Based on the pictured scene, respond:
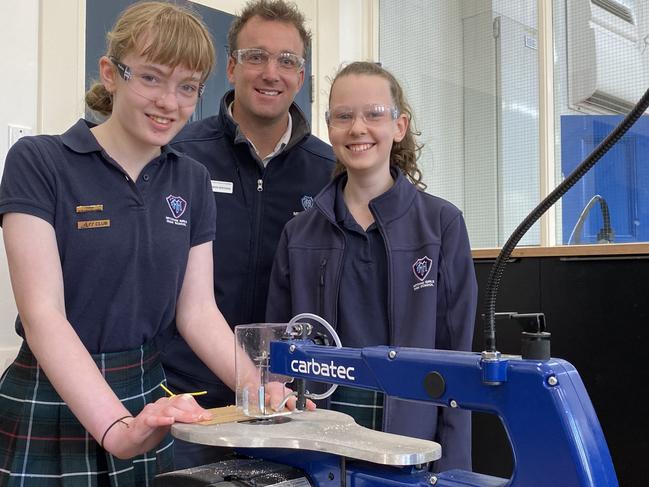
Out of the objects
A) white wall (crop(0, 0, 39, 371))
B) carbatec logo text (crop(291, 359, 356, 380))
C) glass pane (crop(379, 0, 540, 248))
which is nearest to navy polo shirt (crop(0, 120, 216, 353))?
carbatec logo text (crop(291, 359, 356, 380))

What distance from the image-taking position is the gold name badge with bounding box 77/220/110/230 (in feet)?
4.16

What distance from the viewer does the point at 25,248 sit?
1184 millimetres

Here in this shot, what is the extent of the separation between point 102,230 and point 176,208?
0.17 metres

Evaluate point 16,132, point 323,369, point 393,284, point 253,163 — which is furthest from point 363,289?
Result: point 16,132

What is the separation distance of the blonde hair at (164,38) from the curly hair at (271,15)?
23.9 inches

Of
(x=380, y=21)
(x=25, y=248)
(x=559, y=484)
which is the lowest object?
(x=559, y=484)

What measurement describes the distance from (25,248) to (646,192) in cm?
296

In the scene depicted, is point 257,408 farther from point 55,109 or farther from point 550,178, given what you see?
point 550,178

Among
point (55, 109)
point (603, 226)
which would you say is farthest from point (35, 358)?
point (603, 226)

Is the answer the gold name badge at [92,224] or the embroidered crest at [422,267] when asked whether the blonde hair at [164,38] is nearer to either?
the gold name badge at [92,224]

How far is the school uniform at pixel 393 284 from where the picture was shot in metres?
1.58

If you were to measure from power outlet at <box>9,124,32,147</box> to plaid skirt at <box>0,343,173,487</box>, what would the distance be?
1424 mm

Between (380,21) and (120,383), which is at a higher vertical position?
(380,21)

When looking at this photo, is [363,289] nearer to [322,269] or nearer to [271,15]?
[322,269]
